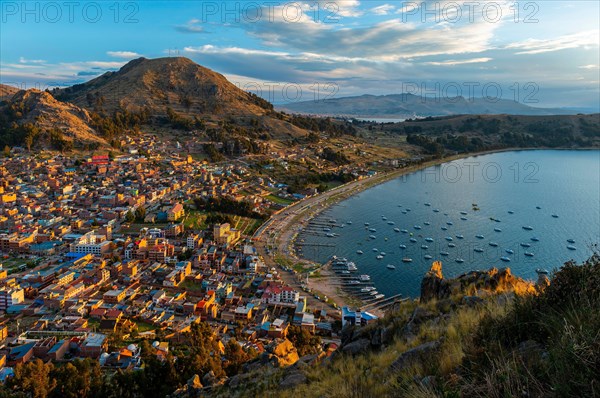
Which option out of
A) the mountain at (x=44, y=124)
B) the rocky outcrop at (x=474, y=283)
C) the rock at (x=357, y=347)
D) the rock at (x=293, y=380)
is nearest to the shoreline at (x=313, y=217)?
the rocky outcrop at (x=474, y=283)

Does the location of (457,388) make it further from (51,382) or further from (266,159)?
(266,159)

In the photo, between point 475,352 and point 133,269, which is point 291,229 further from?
point 475,352

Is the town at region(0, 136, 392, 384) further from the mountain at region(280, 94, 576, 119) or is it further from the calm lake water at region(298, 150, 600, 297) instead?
the mountain at region(280, 94, 576, 119)

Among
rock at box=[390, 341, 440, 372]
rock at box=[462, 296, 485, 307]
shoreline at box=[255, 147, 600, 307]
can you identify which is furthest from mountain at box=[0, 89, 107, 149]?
rock at box=[390, 341, 440, 372]

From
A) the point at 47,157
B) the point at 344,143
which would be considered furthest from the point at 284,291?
the point at 344,143

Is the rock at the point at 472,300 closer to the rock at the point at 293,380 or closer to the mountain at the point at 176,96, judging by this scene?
the rock at the point at 293,380
